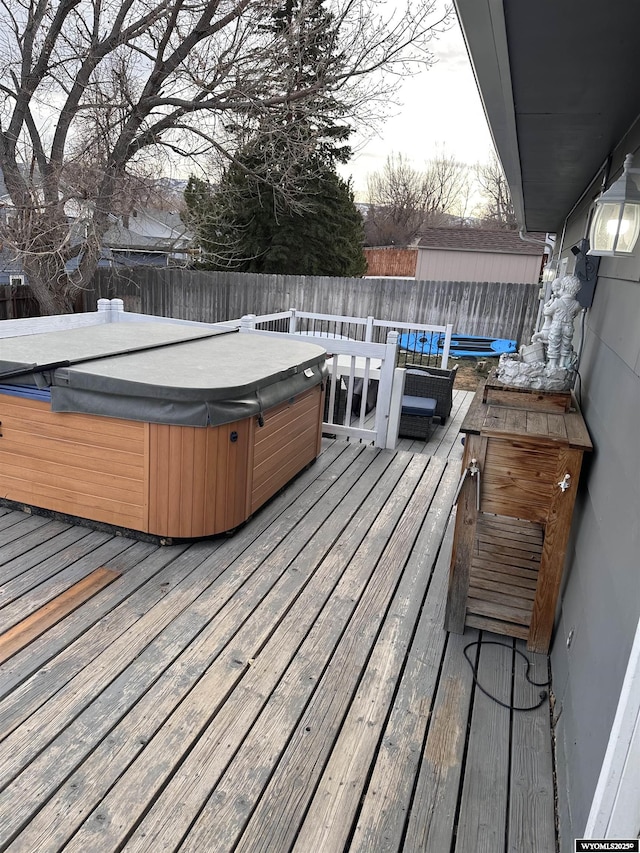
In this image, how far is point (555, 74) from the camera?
1739 millimetres

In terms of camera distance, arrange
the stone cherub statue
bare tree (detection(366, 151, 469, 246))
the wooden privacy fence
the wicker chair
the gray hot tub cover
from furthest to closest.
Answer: bare tree (detection(366, 151, 469, 246)), the wooden privacy fence, the wicker chair, the gray hot tub cover, the stone cherub statue

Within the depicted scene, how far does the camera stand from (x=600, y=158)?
3025mm

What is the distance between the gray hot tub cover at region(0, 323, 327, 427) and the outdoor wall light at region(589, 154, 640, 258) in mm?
1752

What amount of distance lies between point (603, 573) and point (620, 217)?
1.13 meters

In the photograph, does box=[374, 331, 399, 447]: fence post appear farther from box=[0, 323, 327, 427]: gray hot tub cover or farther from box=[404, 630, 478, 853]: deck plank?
box=[404, 630, 478, 853]: deck plank

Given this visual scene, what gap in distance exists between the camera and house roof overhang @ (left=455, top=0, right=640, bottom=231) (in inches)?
50.5

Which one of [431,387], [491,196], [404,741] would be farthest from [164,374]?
[491,196]

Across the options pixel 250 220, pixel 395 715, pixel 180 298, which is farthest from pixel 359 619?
pixel 250 220

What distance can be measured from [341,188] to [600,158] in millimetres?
13814

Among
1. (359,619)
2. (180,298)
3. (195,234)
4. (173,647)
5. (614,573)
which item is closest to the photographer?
(614,573)

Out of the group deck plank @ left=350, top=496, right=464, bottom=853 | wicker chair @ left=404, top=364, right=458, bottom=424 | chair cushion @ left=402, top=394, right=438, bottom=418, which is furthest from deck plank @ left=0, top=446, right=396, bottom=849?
wicker chair @ left=404, top=364, right=458, bottom=424

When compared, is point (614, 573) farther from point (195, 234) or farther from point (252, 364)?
point (195, 234)

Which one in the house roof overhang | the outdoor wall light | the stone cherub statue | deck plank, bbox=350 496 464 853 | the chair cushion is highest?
the house roof overhang

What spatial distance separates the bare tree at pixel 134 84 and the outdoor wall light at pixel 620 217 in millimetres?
8730
